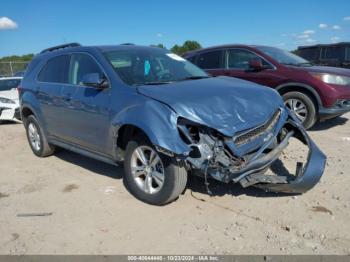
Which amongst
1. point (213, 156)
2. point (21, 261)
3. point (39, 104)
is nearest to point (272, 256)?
point (213, 156)

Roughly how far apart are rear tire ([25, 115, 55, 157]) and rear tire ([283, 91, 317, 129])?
15.4 feet

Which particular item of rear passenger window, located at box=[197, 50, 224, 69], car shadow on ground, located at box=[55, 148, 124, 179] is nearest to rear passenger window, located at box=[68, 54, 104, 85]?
car shadow on ground, located at box=[55, 148, 124, 179]

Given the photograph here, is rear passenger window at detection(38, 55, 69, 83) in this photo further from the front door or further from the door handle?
the door handle

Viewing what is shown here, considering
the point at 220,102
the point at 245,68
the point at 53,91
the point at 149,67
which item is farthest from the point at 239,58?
the point at 220,102

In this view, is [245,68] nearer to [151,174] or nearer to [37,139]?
[37,139]

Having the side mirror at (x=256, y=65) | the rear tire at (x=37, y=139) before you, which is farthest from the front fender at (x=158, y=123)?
the side mirror at (x=256, y=65)

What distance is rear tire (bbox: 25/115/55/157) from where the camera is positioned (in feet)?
21.4

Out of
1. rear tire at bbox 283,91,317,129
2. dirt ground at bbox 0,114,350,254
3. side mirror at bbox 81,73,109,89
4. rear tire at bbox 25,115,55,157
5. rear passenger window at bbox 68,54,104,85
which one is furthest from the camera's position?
rear tire at bbox 283,91,317,129

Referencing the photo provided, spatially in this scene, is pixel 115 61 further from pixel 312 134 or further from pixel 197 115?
pixel 312 134

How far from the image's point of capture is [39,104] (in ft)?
20.6

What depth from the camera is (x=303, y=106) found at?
7.59m

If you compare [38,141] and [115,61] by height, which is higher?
[115,61]

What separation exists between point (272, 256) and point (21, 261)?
2202mm

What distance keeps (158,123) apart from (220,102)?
0.73m
